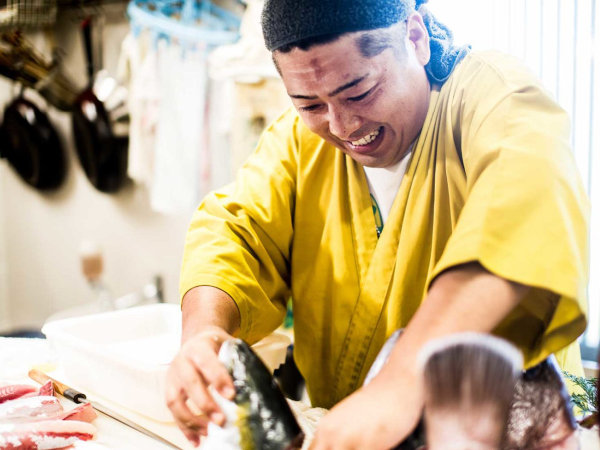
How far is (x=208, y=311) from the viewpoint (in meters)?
0.97

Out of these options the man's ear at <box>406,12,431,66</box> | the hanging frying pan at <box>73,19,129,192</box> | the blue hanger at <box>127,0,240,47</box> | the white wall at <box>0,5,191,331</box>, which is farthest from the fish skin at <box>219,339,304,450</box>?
the hanging frying pan at <box>73,19,129,192</box>

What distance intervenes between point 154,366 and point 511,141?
0.66 meters

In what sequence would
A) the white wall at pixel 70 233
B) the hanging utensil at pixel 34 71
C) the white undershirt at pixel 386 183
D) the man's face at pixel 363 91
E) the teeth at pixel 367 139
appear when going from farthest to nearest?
the white wall at pixel 70 233
the hanging utensil at pixel 34 71
the white undershirt at pixel 386 183
the teeth at pixel 367 139
the man's face at pixel 363 91

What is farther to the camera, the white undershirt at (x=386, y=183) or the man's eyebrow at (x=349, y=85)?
the white undershirt at (x=386, y=183)

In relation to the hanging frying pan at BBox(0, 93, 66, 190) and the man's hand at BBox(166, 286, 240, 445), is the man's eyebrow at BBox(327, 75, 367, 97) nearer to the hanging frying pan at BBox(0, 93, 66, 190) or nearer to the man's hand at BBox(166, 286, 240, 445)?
the man's hand at BBox(166, 286, 240, 445)

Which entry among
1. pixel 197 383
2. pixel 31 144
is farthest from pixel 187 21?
pixel 197 383

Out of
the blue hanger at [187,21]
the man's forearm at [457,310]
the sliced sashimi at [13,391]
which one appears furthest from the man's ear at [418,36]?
the blue hanger at [187,21]

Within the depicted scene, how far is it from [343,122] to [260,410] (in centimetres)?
46

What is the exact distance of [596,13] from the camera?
1879 mm

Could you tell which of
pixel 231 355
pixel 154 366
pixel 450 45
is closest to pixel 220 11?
pixel 450 45

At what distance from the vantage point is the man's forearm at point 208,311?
3.08 feet

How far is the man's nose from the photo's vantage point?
36.2 inches

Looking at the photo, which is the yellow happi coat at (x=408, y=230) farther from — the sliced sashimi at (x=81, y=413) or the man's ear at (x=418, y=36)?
the sliced sashimi at (x=81, y=413)

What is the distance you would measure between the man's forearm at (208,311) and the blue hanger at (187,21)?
1.96 m
